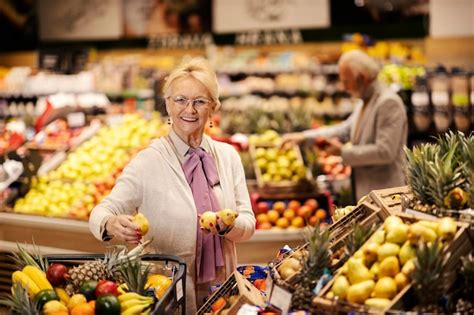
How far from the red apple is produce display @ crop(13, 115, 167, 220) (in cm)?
228

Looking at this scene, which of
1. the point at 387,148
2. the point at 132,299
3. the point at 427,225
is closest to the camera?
the point at 427,225

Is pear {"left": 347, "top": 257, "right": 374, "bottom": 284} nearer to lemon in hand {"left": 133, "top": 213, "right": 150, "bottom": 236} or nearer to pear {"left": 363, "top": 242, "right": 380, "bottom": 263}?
pear {"left": 363, "top": 242, "right": 380, "bottom": 263}

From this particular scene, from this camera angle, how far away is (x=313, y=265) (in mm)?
2391

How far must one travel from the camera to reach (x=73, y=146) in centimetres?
629

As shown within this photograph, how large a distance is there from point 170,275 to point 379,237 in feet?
3.53

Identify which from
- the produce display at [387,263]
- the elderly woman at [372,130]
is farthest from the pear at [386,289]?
the elderly woman at [372,130]

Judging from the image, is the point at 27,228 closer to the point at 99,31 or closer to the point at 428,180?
the point at 428,180

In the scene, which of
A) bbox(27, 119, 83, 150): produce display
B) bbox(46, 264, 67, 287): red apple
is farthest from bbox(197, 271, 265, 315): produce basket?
bbox(27, 119, 83, 150): produce display

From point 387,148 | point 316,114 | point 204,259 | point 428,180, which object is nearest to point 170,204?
point 204,259

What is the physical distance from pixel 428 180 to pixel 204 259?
1077 mm

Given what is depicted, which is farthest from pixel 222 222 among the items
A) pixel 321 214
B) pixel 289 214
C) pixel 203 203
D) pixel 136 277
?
pixel 321 214

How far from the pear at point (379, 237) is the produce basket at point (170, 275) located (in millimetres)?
721

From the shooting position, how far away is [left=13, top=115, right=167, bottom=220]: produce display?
532 cm

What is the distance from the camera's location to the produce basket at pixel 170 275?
245cm
